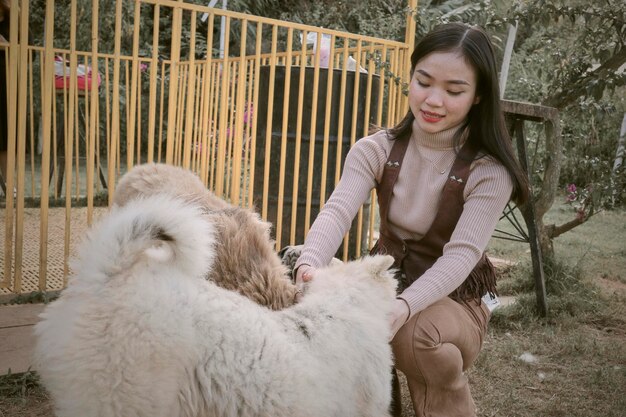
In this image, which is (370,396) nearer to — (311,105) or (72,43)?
(72,43)

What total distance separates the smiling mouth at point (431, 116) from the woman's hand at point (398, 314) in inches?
25.0

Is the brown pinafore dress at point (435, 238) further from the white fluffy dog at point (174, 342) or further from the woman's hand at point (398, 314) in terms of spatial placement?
the white fluffy dog at point (174, 342)

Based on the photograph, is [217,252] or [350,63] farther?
[350,63]

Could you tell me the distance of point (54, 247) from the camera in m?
4.34

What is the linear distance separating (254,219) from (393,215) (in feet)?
1.62

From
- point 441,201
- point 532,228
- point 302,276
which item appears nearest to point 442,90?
point 441,201

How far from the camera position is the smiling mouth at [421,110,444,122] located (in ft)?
6.33

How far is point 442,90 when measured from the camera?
190cm

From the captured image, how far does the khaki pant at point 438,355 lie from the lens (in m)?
1.81

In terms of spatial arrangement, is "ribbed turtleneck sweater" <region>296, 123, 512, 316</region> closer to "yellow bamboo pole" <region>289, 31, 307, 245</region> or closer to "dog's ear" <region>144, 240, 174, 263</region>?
"dog's ear" <region>144, 240, 174, 263</region>

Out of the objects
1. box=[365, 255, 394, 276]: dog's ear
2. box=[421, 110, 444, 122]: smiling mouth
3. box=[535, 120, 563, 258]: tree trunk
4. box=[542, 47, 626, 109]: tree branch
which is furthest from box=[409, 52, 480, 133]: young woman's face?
box=[542, 47, 626, 109]: tree branch

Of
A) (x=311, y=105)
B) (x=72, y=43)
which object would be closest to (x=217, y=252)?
(x=72, y=43)

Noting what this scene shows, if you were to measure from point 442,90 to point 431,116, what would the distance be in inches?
3.5

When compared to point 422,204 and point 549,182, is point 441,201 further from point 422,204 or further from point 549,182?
point 549,182
